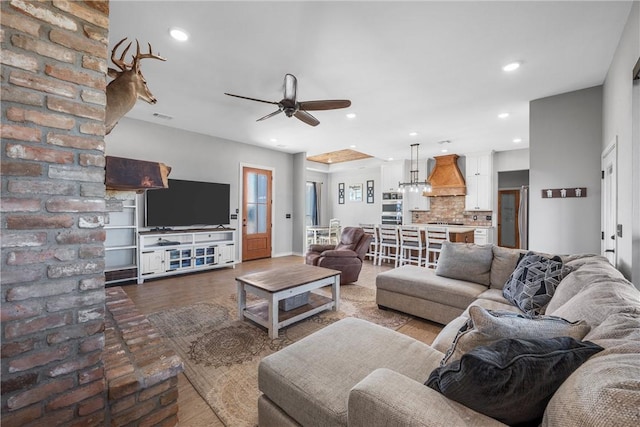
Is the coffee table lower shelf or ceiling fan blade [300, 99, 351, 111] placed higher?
ceiling fan blade [300, 99, 351, 111]

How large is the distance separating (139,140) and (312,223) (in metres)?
6.31

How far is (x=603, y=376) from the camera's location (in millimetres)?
703

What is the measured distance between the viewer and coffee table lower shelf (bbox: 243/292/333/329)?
2725 mm

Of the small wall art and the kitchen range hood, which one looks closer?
the kitchen range hood

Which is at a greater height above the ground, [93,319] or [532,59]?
[532,59]

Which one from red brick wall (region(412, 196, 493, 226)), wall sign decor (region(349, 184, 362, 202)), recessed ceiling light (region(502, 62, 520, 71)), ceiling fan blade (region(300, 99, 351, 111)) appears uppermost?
recessed ceiling light (region(502, 62, 520, 71))

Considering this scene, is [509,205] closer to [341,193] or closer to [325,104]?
[341,193]

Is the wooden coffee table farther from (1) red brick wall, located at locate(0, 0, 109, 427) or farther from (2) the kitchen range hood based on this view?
(2) the kitchen range hood

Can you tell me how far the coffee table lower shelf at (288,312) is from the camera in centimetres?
272

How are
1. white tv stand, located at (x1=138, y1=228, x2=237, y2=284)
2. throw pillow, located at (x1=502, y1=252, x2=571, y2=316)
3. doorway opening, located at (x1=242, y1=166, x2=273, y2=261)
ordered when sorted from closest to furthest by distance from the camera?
1. throw pillow, located at (x1=502, y1=252, x2=571, y2=316)
2. white tv stand, located at (x1=138, y1=228, x2=237, y2=284)
3. doorway opening, located at (x1=242, y1=166, x2=273, y2=261)

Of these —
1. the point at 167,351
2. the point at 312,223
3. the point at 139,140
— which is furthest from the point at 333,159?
the point at 167,351

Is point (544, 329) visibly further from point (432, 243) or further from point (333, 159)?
point (333, 159)

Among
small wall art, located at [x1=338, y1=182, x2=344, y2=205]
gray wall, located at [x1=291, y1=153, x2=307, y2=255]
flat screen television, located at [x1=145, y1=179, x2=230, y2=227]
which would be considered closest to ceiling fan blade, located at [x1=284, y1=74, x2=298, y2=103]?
flat screen television, located at [x1=145, y1=179, x2=230, y2=227]

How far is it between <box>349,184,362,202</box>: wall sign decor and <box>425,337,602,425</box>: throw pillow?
8.65 meters
